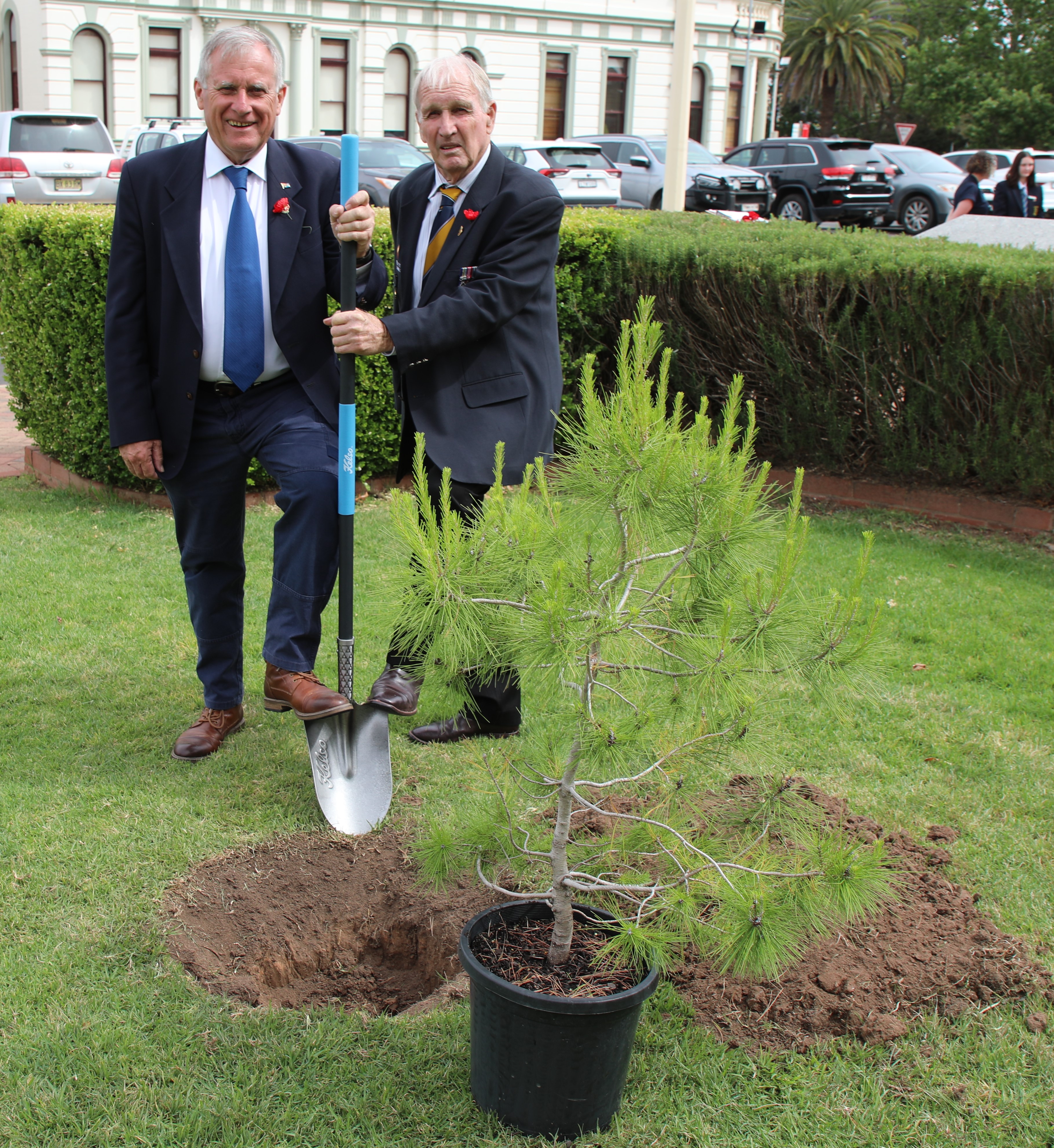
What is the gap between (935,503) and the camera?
721 cm

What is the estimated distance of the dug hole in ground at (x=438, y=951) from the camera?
9.11 feet

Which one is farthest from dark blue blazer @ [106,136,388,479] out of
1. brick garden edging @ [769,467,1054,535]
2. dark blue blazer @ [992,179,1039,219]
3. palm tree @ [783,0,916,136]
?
palm tree @ [783,0,916,136]

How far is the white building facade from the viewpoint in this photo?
115 feet

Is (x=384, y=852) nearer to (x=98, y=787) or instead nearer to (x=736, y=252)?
(x=98, y=787)

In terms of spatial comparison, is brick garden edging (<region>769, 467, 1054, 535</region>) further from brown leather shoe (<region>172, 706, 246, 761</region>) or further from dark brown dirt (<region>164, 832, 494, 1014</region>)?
dark brown dirt (<region>164, 832, 494, 1014</region>)

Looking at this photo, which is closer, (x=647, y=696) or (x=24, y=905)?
(x=647, y=696)

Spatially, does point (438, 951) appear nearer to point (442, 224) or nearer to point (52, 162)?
point (442, 224)

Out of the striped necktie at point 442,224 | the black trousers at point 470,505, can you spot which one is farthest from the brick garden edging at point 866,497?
the striped necktie at point 442,224

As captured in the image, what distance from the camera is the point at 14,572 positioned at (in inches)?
221

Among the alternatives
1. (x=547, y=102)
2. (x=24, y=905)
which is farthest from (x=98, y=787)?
(x=547, y=102)

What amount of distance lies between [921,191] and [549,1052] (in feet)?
86.7

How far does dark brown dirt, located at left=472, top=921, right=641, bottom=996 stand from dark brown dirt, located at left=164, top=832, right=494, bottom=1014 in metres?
0.32

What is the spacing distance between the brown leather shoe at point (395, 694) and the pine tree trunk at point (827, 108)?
5231 centimetres

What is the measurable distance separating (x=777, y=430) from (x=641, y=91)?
140 feet
